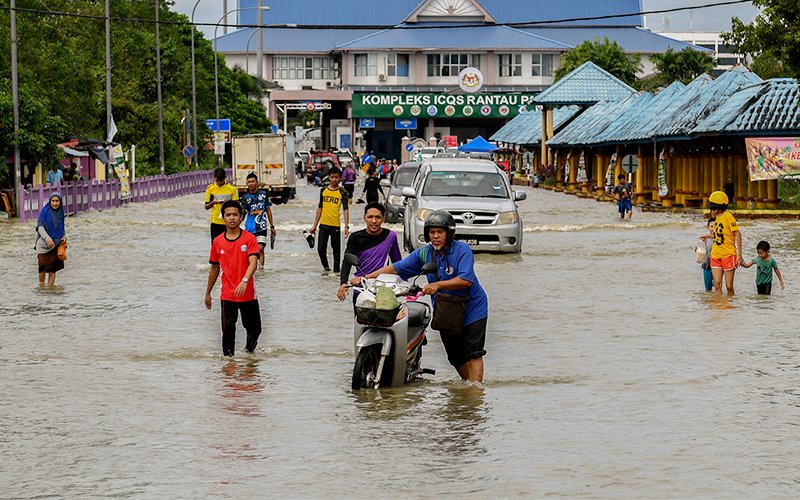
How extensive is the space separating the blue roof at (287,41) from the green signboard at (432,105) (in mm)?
22230

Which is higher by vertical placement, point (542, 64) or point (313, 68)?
point (313, 68)

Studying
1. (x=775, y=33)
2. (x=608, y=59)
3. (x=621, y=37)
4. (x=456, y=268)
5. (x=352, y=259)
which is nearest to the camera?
(x=456, y=268)

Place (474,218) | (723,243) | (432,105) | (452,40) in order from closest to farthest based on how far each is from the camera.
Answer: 1. (723,243)
2. (474,218)
3. (432,105)
4. (452,40)

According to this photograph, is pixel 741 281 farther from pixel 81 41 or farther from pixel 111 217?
pixel 81 41

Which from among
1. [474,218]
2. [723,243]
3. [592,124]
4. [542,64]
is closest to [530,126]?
[592,124]

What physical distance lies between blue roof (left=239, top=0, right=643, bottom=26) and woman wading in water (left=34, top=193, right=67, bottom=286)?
404 ft

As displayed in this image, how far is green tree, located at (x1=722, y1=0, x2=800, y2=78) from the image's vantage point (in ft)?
118

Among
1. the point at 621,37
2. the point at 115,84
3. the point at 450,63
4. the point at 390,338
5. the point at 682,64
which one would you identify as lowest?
the point at 390,338

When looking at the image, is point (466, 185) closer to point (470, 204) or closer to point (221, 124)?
point (470, 204)

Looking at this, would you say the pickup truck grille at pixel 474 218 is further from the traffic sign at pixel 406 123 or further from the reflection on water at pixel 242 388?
the traffic sign at pixel 406 123

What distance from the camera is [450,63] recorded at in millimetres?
132250

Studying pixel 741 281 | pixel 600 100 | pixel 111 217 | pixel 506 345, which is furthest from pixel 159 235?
pixel 600 100

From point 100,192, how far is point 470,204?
2475cm

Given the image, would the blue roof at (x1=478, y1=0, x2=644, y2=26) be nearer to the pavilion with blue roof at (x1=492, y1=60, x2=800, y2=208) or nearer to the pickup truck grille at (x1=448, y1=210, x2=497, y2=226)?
the pavilion with blue roof at (x1=492, y1=60, x2=800, y2=208)
